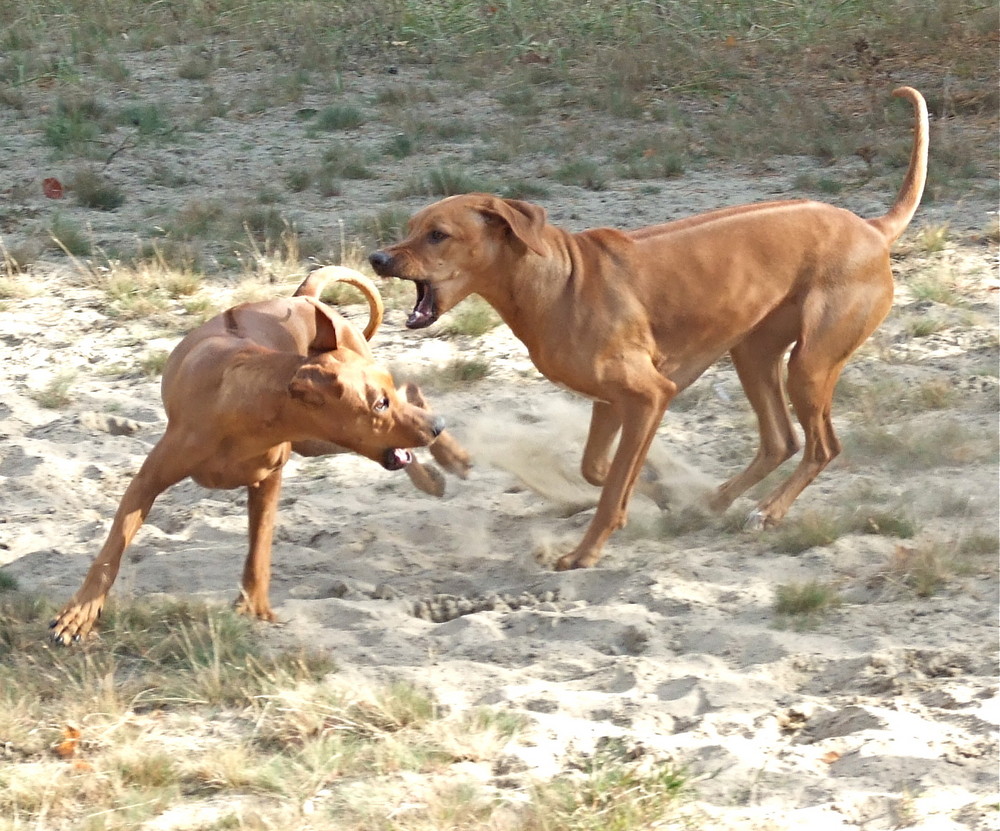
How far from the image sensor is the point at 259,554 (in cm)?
511

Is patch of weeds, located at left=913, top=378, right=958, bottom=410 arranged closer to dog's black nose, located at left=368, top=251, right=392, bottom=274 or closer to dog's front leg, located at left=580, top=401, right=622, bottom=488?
dog's front leg, located at left=580, top=401, right=622, bottom=488

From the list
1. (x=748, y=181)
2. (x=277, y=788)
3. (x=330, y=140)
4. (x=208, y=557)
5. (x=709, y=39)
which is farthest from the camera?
(x=709, y=39)

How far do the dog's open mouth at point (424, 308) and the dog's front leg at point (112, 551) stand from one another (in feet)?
3.68

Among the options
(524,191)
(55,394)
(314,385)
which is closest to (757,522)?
(314,385)

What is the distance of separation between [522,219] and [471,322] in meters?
2.39

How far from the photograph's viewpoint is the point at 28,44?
44.1ft

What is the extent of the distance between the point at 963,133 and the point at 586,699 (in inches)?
292

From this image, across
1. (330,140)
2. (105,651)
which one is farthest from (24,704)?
(330,140)

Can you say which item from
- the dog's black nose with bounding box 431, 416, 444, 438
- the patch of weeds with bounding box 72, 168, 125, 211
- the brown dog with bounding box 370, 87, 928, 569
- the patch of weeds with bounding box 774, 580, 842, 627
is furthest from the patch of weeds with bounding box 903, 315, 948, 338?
the patch of weeds with bounding box 72, 168, 125, 211

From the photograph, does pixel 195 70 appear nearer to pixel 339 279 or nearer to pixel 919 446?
pixel 339 279

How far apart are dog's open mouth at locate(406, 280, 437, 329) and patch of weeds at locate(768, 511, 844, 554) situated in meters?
1.55

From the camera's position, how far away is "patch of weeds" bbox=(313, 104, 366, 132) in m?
11.5

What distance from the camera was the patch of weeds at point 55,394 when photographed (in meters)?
7.14

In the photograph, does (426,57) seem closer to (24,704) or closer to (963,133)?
(963,133)
